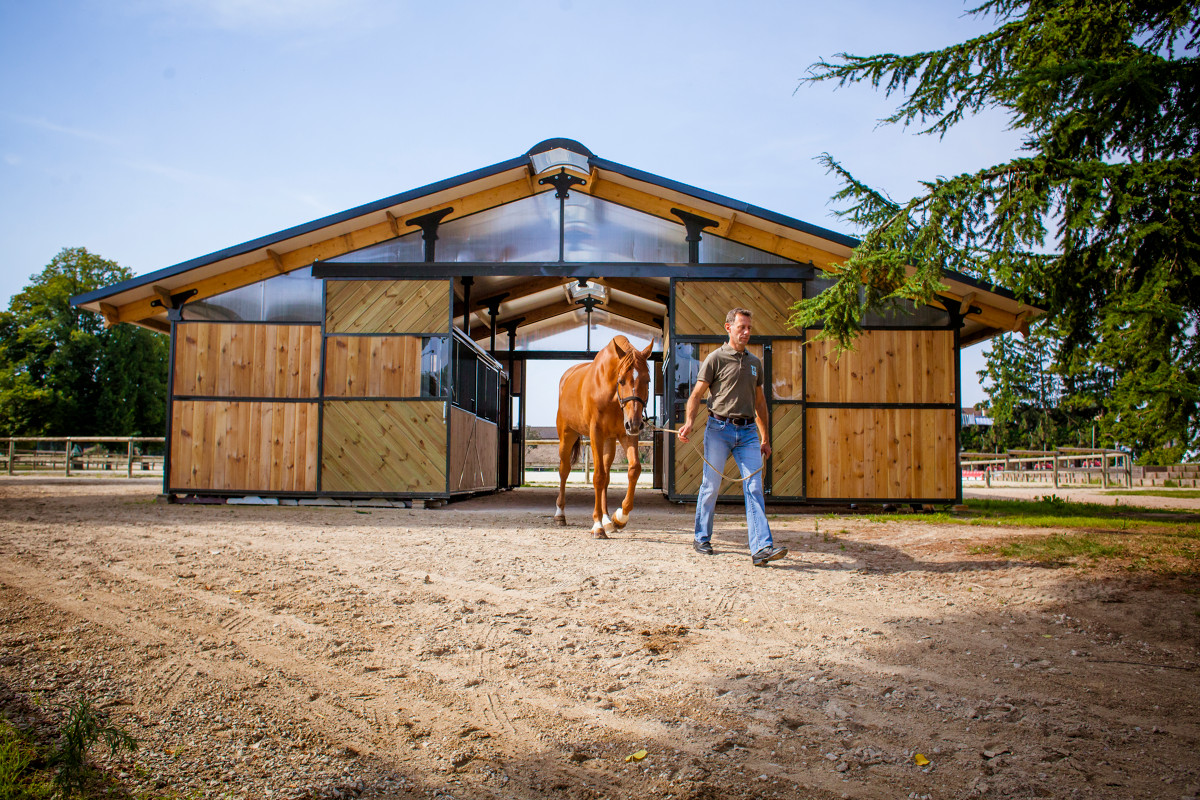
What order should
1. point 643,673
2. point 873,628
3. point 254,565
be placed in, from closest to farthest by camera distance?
1. point 643,673
2. point 873,628
3. point 254,565

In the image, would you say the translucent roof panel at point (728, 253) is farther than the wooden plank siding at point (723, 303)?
Yes

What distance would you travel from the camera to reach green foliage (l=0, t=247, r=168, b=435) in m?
35.2

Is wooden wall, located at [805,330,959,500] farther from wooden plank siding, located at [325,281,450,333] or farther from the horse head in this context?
wooden plank siding, located at [325,281,450,333]

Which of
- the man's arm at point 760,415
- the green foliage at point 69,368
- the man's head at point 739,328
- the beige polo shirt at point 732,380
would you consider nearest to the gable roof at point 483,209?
the man's head at point 739,328

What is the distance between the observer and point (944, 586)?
473 centimetres

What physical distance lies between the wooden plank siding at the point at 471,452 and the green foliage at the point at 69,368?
30749mm

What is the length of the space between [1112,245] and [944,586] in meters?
3.35

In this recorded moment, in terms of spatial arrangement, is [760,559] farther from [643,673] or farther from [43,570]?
[43,570]

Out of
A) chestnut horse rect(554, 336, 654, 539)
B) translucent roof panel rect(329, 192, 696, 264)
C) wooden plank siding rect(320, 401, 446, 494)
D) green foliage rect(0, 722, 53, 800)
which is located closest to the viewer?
green foliage rect(0, 722, 53, 800)

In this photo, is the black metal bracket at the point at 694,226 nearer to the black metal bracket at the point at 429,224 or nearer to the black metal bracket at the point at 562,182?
the black metal bracket at the point at 562,182

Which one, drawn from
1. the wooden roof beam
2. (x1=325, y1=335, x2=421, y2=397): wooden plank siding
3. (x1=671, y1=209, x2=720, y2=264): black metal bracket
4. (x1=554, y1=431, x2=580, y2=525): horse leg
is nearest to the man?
(x1=554, y1=431, x2=580, y2=525): horse leg

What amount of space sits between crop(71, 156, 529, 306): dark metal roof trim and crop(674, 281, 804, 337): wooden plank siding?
2978 millimetres

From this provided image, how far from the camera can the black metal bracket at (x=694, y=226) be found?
1049 cm

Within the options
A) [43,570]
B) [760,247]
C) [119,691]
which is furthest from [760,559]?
[760,247]
